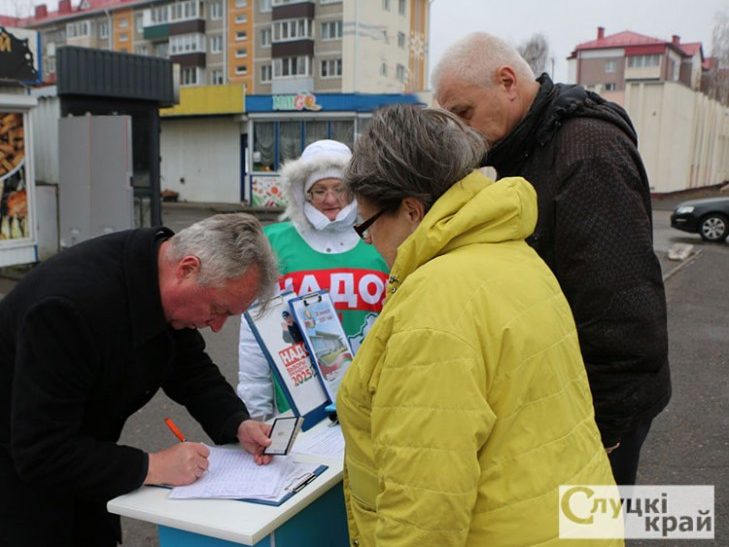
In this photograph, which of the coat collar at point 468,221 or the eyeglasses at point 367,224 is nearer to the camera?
the coat collar at point 468,221

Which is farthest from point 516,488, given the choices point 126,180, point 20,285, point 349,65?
point 349,65

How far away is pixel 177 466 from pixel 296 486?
0.34 metres

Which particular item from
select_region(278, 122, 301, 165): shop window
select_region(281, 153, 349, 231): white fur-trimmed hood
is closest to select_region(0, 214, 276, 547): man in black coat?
select_region(281, 153, 349, 231): white fur-trimmed hood

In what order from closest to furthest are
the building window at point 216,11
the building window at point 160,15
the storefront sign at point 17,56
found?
the storefront sign at point 17,56 → the building window at point 216,11 → the building window at point 160,15

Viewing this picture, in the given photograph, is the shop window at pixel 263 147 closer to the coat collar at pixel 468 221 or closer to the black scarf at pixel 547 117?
the black scarf at pixel 547 117

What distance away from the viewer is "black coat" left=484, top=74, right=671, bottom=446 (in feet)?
6.22

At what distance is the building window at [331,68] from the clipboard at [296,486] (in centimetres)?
4275

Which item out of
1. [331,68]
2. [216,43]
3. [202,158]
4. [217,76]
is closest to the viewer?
[202,158]

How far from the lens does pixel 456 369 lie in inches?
48.4

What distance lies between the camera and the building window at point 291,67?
4344 centimetres

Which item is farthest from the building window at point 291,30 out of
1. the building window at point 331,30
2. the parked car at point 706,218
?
the parked car at point 706,218

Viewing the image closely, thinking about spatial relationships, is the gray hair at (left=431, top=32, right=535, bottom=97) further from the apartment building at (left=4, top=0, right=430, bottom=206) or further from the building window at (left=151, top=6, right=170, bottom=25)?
the building window at (left=151, top=6, right=170, bottom=25)

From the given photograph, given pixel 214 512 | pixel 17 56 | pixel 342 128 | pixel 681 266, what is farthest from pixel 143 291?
pixel 342 128

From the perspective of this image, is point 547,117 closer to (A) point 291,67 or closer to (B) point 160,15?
(A) point 291,67
